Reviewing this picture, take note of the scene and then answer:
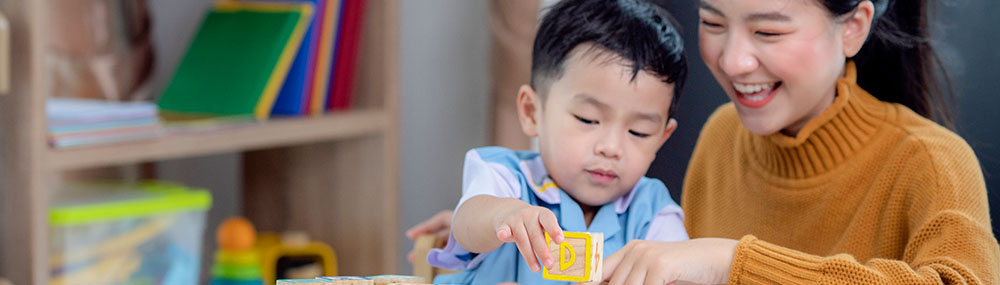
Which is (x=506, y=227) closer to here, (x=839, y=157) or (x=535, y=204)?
(x=535, y=204)

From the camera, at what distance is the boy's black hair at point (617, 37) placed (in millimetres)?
844

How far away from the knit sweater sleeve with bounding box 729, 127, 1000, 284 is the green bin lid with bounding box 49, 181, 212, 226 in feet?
2.94

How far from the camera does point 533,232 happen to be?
0.72 meters

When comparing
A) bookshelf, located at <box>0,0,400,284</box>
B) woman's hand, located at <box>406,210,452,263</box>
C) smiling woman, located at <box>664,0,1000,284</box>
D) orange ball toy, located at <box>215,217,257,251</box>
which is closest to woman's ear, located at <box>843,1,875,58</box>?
smiling woman, located at <box>664,0,1000,284</box>

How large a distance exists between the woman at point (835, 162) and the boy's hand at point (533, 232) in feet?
0.30

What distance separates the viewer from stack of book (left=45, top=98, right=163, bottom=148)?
125 cm

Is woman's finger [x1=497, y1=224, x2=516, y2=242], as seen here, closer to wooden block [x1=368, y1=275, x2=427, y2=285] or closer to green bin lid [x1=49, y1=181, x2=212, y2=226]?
wooden block [x1=368, y1=275, x2=427, y2=285]

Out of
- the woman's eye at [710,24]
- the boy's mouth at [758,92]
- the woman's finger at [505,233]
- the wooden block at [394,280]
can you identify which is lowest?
the wooden block at [394,280]

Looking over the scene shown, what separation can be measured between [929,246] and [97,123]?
1.03 metres

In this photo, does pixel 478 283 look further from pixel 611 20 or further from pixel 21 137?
pixel 21 137

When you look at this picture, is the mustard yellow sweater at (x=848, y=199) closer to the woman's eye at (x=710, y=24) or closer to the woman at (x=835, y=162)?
the woman at (x=835, y=162)

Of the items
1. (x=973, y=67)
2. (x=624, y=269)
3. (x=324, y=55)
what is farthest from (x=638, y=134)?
(x=324, y=55)

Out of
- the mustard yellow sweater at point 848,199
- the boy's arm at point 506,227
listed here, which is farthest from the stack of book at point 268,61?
the boy's arm at point 506,227

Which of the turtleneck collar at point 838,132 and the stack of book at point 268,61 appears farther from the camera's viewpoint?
the stack of book at point 268,61
